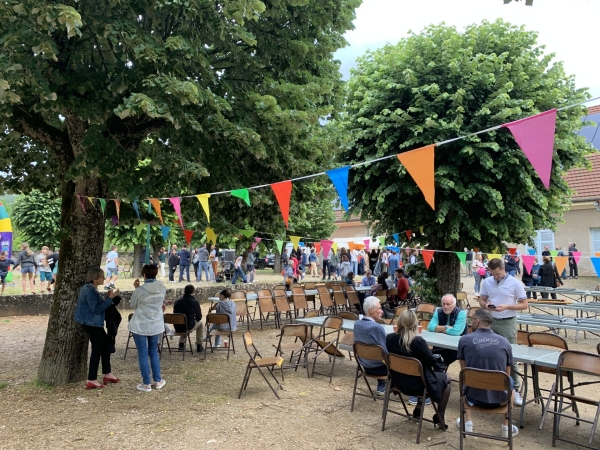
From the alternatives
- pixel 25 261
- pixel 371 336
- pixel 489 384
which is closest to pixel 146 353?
pixel 371 336

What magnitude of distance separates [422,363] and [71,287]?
174 inches

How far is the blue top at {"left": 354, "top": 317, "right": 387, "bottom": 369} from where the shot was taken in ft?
17.0

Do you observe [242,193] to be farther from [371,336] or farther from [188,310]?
[188,310]

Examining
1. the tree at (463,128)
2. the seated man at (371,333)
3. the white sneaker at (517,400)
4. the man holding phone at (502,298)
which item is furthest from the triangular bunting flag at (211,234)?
the white sneaker at (517,400)

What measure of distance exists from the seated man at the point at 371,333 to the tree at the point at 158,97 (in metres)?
1.89

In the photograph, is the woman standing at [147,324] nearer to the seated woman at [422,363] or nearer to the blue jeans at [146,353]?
the blue jeans at [146,353]

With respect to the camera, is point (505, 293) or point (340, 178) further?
point (340, 178)

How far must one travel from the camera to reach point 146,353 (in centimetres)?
574

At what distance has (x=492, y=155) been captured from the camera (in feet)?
31.2

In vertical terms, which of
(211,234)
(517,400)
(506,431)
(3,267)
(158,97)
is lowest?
(506,431)

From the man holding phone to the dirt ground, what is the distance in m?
0.94

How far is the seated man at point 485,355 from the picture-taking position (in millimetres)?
4008

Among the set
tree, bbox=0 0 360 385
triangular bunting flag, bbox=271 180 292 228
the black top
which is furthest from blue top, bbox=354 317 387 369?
the black top

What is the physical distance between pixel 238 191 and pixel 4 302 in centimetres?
909
